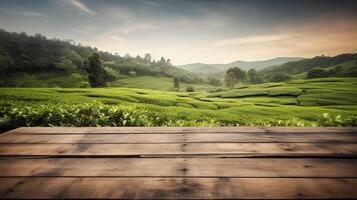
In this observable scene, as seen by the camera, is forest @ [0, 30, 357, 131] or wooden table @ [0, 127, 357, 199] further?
forest @ [0, 30, 357, 131]

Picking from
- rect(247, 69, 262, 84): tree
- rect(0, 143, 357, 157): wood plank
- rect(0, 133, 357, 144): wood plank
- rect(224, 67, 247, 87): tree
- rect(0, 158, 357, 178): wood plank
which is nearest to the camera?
rect(0, 158, 357, 178): wood plank

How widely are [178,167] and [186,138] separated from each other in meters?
0.68

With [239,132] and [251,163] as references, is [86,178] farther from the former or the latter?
[239,132]

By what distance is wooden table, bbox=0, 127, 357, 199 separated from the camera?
4.52 ft

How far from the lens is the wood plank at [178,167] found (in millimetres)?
1578

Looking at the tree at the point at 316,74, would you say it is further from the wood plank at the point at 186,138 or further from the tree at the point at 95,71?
the wood plank at the point at 186,138

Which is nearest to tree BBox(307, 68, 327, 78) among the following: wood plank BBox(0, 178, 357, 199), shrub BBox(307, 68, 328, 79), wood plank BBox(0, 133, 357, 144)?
shrub BBox(307, 68, 328, 79)

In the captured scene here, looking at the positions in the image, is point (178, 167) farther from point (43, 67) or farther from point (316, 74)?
point (43, 67)

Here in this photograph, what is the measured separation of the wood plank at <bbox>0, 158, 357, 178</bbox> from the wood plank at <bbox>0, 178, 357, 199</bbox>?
0.23 ft

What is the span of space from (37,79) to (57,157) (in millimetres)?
95017

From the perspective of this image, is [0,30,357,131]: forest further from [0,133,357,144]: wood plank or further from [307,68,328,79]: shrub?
[0,133,357,144]: wood plank

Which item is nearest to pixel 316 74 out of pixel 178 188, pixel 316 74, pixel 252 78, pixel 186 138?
pixel 316 74

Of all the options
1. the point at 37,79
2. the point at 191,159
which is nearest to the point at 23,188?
the point at 191,159

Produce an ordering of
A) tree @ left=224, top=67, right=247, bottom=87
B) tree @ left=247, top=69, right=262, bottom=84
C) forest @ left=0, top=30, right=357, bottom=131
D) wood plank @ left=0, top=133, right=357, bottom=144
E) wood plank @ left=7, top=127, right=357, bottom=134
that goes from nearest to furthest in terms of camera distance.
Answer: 1. wood plank @ left=0, top=133, right=357, bottom=144
2. wood plank @ left=7, top=127, right=357, bottom=134
3. forest @ left=0, top=30, right=357, bottom=131
4. tree @ left=224, top=67, right=247, bottom=87
5. tree @ left=247, top=69, right=262, bottom=84
